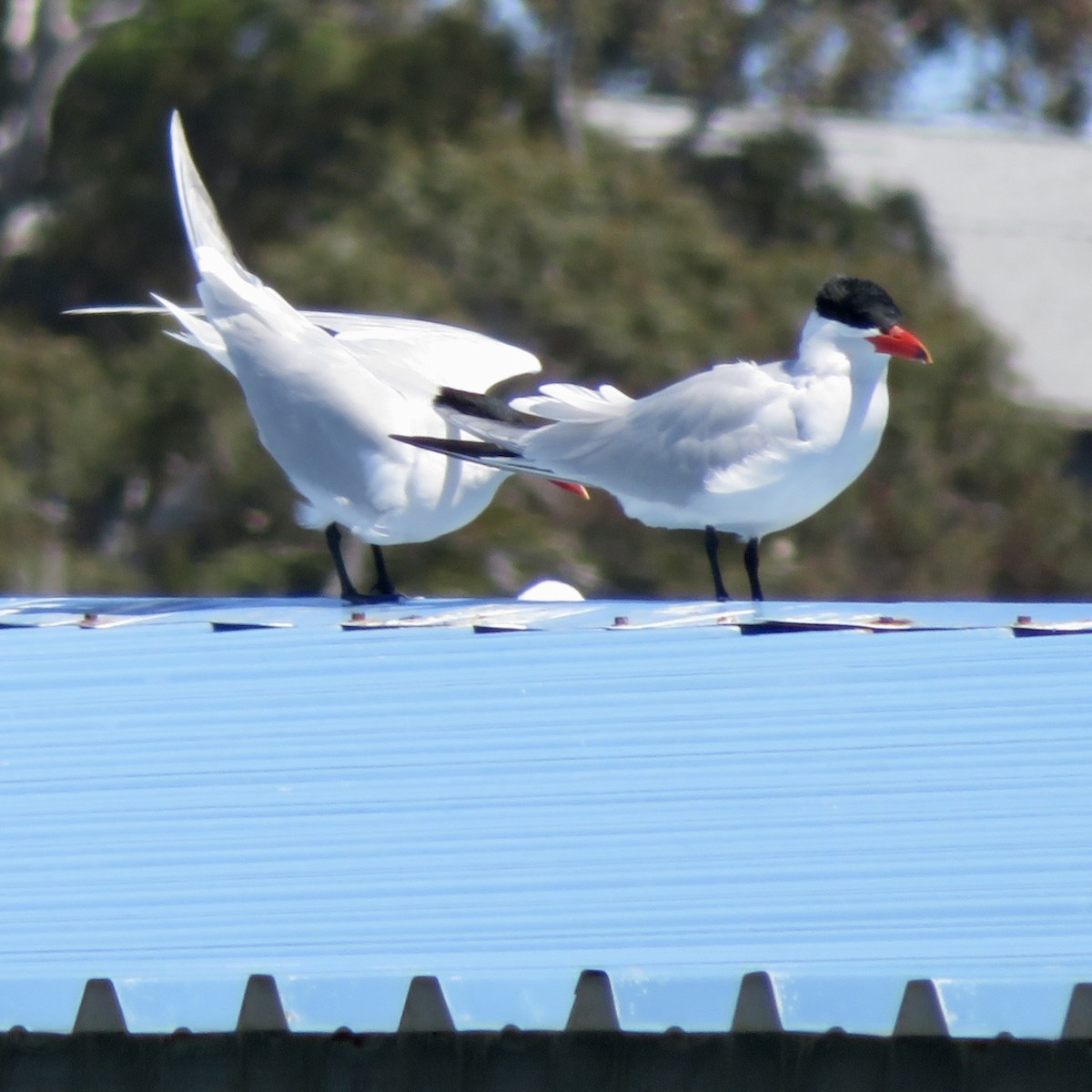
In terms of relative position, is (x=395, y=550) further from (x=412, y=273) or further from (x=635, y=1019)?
(x=635, y=1019)

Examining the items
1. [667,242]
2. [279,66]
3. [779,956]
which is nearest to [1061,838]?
[779,956]

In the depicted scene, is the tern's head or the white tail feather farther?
the white tail feather

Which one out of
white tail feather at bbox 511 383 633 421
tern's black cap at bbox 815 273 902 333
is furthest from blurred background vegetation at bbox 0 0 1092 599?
tern's black cap at bbox 815 273 902 333

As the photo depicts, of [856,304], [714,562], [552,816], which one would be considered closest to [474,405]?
[714,562]

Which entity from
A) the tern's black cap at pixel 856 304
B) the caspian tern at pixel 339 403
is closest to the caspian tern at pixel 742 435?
the tern's black cap at pixel 856 304

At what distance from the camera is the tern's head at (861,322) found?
5.24 m

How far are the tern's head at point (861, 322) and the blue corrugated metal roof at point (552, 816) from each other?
660 mm

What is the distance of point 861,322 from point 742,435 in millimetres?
414

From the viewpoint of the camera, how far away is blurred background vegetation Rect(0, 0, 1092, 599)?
14.1 m

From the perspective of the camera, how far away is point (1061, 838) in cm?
335

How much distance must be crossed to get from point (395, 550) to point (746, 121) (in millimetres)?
12162

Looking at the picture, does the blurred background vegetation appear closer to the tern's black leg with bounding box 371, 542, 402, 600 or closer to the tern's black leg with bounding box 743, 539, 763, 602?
the tern's black leg with bounding box 371, 542, 402, 600

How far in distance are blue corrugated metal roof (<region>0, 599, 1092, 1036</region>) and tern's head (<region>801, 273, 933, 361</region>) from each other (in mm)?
660

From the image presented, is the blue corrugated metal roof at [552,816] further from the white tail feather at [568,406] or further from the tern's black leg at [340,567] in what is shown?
the white tail feather at [568,406]
